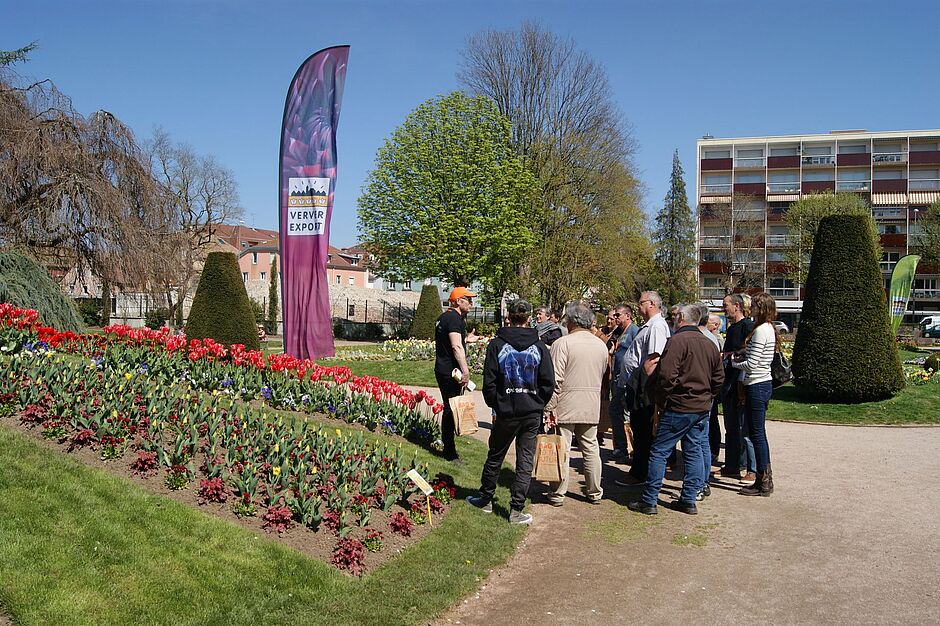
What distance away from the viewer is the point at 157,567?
4230mm

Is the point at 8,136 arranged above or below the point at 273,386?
above

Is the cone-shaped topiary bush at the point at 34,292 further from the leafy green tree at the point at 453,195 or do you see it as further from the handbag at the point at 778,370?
the leafy green tree at the point at 453,195

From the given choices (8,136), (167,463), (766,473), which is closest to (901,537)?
(766,473)

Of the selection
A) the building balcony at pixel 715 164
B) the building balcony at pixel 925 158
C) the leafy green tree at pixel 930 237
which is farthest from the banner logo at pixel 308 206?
the building balcony at pixel 925 158

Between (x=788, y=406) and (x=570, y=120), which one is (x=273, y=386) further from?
(x=570, y=120)

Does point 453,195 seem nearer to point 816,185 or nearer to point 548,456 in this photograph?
point 548,456

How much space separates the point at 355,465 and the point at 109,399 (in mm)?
2088

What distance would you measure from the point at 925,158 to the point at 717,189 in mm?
16396

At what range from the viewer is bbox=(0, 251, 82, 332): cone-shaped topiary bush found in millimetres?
11109

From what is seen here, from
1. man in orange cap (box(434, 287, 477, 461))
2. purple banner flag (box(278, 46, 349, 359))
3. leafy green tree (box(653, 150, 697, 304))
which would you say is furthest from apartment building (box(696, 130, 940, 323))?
man in orange cap (box(434, 287, 477, 461))

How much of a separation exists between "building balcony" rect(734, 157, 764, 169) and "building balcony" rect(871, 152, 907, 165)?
8778mm

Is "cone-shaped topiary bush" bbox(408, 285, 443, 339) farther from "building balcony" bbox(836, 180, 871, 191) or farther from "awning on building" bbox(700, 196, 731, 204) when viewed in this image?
"building balcony" bbox(836, 180, 871, 191)

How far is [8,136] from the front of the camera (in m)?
17.0

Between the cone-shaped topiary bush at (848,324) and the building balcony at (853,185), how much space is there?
56.8 metres
